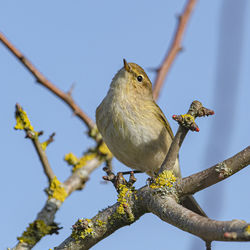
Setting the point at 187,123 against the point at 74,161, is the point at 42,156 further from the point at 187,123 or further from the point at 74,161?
the point at 187,123

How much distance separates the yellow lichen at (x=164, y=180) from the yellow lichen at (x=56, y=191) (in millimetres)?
1565

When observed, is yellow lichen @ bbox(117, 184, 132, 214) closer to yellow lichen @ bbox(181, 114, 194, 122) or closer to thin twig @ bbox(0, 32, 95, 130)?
yellow lichen @ bbox(181, 114, 194, 122)

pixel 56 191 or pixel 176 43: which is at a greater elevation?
pixel 176 43

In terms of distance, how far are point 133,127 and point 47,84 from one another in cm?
113

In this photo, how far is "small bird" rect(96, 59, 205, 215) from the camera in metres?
5.14

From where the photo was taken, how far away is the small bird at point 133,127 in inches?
202

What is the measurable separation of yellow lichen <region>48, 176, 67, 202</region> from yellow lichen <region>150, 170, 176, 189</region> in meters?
1.56

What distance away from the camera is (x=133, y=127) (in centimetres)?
514

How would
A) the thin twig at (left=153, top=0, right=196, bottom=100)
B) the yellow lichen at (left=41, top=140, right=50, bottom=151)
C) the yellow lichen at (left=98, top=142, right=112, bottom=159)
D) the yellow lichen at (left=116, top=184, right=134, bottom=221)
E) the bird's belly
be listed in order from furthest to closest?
the yellow lichen at (left=98, top=142, right=112, bottom=159) → the thin twig at (left=153, top=0, right=196, bottom=100) → the bird's belly → the yellow lichen at (left=41, top=140, right=50, bottom=151) → the yellow lichen at (left=116, top=184, right=134, bottom=221)

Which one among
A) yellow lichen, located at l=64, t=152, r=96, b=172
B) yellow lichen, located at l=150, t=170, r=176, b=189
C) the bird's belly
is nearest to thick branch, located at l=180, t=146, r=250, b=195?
yellow lichen, located at l=150, t=170, r=176, b=189

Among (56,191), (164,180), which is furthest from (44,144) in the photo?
(164,180)

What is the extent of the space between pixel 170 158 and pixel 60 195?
1831 millimetres

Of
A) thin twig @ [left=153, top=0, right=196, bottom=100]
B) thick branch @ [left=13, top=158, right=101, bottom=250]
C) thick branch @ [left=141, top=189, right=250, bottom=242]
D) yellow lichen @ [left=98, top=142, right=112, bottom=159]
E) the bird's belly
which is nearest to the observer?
thick branch @ [left=141, top=189, right=250, bottom=242]

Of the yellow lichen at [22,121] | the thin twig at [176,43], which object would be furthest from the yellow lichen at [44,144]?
the thin twig at [176,43]
